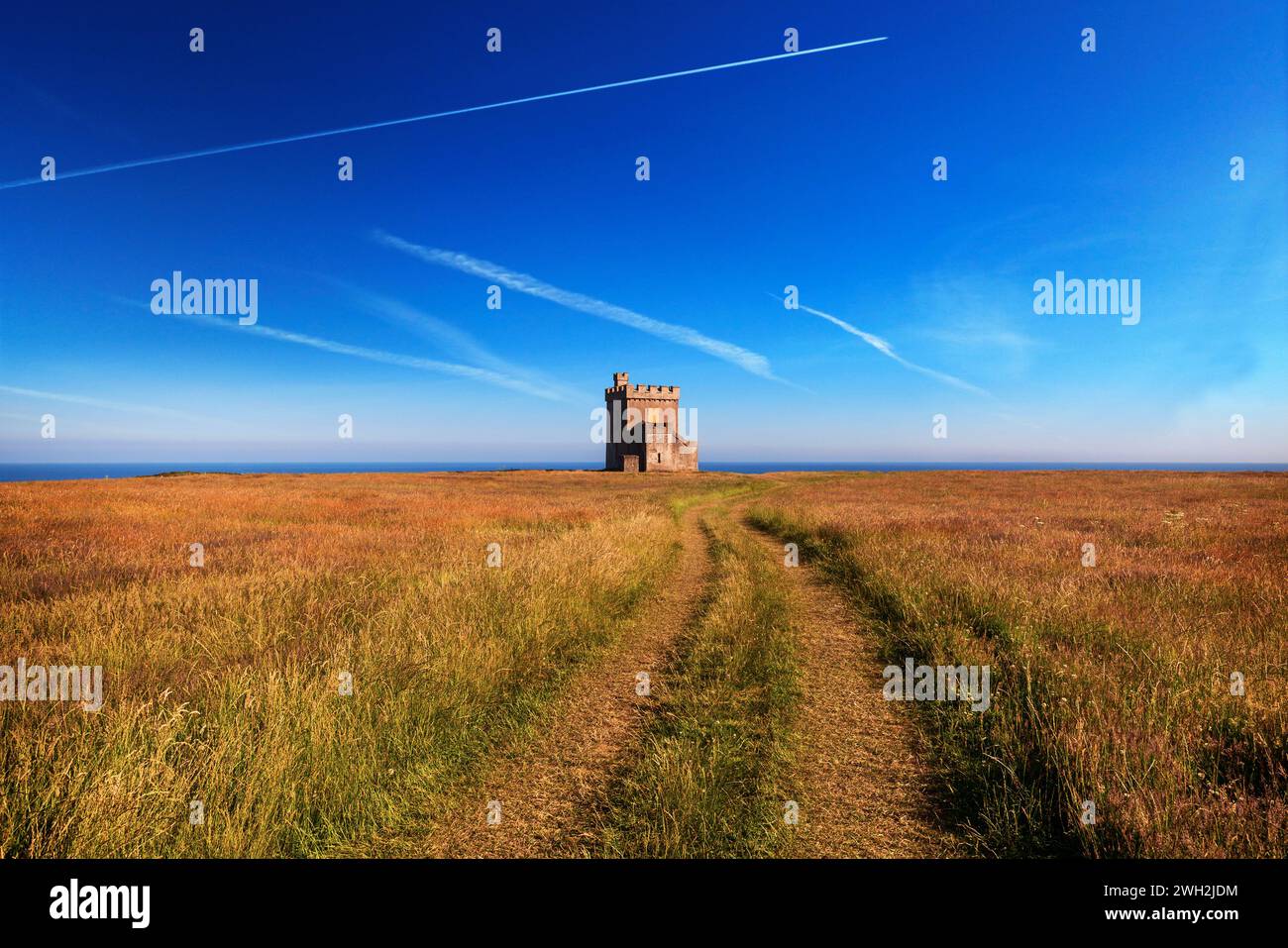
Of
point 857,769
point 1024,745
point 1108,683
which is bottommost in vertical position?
point 857,769

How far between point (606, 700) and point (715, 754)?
1852 millimetres

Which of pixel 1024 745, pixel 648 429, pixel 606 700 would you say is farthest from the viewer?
pixel 648 429

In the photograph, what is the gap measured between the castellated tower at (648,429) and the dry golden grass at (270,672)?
206 feet

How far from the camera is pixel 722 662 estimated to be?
6.62 m

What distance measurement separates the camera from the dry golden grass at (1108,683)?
3428 mm

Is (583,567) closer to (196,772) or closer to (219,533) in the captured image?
(196,772)

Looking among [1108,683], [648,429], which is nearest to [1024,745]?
[1108,683]

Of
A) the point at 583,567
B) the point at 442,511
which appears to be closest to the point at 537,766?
the point at 583,567

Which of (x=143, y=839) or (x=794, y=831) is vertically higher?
(x=143, y=839)

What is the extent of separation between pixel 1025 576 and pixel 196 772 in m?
12.0

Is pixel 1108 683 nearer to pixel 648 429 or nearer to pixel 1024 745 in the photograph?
pixel 1024 745

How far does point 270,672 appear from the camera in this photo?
4934 millimetres

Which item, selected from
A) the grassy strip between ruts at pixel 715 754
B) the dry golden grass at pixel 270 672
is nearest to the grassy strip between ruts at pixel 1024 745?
the grassy strip between ruts at pixel 715 754
